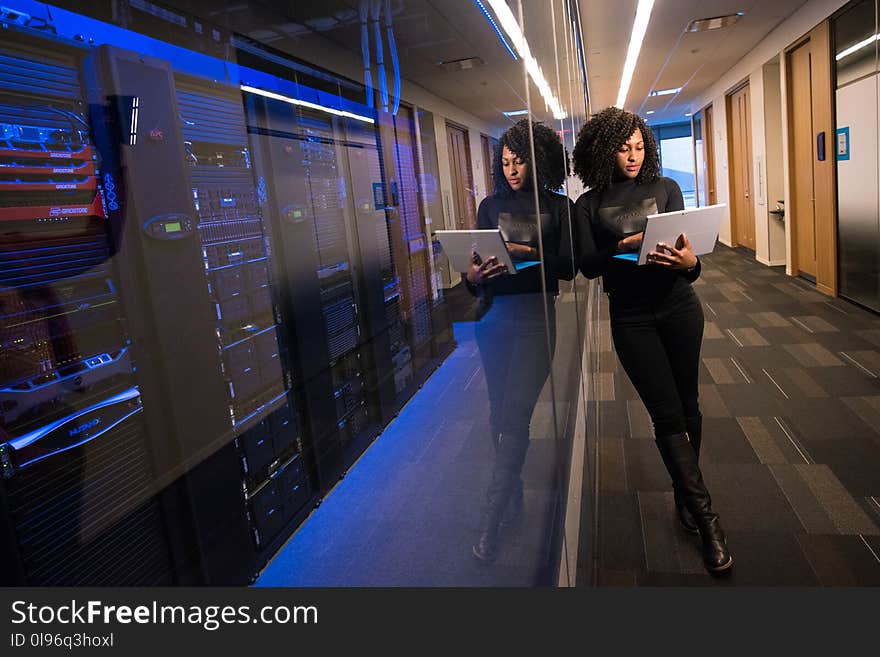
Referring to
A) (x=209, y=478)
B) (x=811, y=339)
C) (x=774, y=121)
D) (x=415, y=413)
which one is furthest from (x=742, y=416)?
(x=774, y=121)

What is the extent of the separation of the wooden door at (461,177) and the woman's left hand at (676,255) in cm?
108

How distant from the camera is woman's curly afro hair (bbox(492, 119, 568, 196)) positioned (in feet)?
3.23

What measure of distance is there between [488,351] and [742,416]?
8.51ft

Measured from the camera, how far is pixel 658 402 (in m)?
1.88

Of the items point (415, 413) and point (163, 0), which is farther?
point (415, 413)

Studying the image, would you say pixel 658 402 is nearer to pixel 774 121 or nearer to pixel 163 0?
pixel 163 0

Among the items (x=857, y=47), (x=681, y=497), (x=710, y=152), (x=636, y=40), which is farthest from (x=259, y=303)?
(x=710, y=152)

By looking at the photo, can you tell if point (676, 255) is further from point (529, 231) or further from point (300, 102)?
point (300, 102)

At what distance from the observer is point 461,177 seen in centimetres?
72

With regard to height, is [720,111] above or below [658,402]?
above

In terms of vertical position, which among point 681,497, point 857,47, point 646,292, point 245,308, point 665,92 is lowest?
point 681,497

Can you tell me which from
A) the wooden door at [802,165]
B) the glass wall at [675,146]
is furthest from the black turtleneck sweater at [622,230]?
the glass wall at [675,146]

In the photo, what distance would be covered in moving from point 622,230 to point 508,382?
1238 mm

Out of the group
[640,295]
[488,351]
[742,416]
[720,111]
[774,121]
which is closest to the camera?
[488,351]
